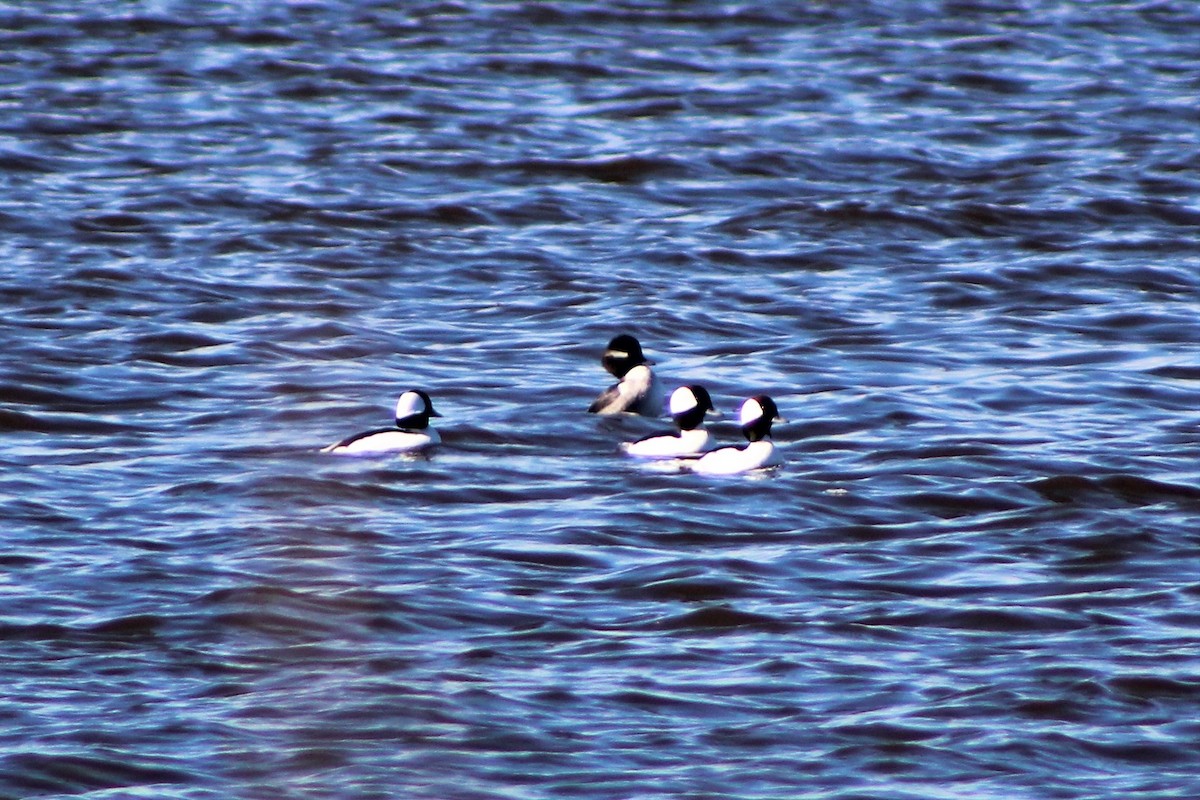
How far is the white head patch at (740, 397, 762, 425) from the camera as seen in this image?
41.1ft

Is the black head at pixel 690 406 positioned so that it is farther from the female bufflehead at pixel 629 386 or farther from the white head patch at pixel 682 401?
the female bufflehead at pixel 629 386

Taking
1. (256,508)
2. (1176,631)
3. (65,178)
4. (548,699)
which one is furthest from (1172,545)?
(65,178)

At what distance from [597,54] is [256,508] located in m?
15.3

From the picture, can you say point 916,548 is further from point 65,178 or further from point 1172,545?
point 65,178

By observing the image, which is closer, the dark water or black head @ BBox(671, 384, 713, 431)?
the dark water

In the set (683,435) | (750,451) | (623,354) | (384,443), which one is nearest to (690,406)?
(683,435)

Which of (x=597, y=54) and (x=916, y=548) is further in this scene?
(x=597, y=54)

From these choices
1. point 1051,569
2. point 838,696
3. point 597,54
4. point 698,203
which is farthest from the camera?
point 597,54

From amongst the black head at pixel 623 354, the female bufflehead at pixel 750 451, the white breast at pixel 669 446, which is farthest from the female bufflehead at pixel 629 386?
the female bufflehead at pixel 750 451

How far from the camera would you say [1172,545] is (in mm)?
10750

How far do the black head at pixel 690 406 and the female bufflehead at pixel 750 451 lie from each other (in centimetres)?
48

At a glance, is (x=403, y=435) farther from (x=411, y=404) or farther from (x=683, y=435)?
(x=683, y=435)

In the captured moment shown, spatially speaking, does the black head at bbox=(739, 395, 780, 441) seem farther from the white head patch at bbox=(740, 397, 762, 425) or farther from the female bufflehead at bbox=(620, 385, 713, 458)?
the female bufflehead at bbox=(620, 385, 713, 458)

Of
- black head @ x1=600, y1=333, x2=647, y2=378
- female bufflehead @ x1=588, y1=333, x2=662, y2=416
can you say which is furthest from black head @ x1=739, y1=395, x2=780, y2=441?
black head @ x1=600, y1=333, x2=647, y2=378
